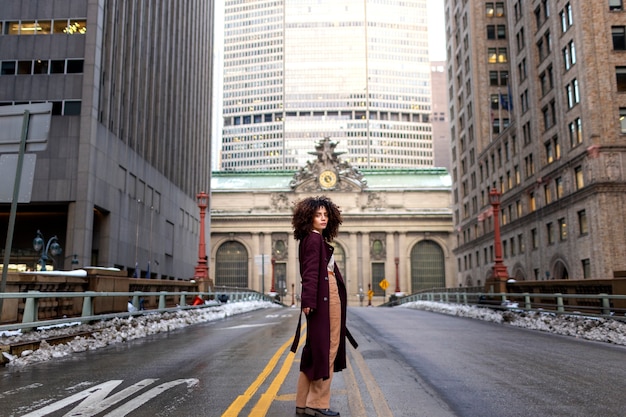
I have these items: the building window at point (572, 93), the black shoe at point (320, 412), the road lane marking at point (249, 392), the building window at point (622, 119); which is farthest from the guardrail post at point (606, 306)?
the building window at point (572, 93)

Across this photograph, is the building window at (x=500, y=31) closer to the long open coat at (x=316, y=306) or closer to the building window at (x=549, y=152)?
the building window at (x=549, y=152)

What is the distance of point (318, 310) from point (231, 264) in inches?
3537

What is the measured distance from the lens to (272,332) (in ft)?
54.7

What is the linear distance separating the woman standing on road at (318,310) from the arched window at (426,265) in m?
88.1

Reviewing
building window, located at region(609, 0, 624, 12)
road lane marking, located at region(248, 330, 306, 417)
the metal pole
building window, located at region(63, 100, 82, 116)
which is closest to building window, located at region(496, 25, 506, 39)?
building window, located at region(609, 0, 624, 12)

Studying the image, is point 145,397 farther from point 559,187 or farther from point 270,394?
point 559,187

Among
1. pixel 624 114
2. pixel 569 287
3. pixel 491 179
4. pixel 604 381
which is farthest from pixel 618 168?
pixel 604 381

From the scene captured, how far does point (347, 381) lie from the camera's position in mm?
7871

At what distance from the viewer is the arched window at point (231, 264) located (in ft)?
307

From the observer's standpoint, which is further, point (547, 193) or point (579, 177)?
point (547, 193)

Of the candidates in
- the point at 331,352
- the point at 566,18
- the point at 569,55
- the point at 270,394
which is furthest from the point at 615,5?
the point at 331,352

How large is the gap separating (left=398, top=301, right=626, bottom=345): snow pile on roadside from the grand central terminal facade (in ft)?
216

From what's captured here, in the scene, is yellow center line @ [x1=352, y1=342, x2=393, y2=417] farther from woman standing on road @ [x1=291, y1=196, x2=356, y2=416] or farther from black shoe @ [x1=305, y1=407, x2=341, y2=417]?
woman standing on road @ [x1=291, y1=196, x2=356, y2=416]

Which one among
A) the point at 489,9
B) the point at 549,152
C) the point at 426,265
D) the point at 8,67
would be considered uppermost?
the point at 489,9
